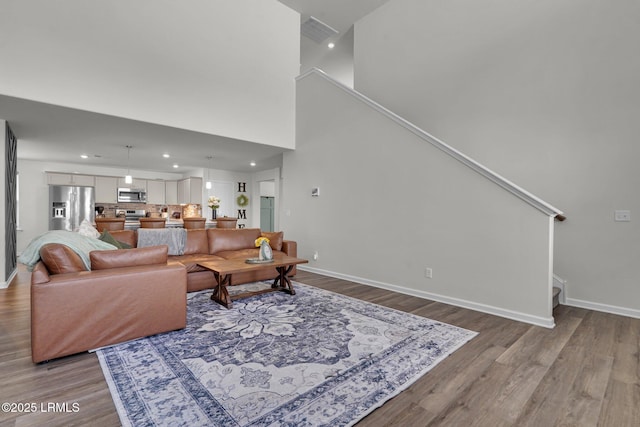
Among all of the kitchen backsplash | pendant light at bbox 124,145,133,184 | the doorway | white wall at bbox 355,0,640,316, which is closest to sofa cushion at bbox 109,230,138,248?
pendant light at bbox 124,145,133,184

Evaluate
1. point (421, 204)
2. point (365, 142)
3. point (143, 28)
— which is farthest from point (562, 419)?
point (143, 28)

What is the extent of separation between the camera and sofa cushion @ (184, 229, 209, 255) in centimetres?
480

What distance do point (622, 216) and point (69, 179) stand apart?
1070cm

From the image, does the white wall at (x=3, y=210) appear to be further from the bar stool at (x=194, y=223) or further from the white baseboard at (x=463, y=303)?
the white baseboard at (x=463, y=303)

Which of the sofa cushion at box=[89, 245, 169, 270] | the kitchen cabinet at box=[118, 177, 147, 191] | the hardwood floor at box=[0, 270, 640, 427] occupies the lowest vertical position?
the hardwood floor at box=[0, 270, 640, 427]

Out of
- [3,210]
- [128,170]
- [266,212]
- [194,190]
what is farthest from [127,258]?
[266,212]

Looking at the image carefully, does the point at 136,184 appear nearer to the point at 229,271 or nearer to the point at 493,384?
the point at 229,271

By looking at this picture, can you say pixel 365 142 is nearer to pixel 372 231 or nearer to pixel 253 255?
pixel 372 231

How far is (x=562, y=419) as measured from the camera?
1681 millimetres

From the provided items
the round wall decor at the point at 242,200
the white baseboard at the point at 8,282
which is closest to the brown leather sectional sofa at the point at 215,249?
the white baseboard at the point at 8,282

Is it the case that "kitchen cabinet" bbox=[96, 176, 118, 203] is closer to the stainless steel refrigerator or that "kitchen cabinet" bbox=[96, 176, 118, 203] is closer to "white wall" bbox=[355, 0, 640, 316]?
the stainless steel refrigerator

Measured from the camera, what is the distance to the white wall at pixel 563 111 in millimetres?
3387

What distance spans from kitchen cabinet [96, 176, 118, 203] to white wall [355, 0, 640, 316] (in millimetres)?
8259

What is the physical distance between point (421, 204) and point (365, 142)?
1393mm
